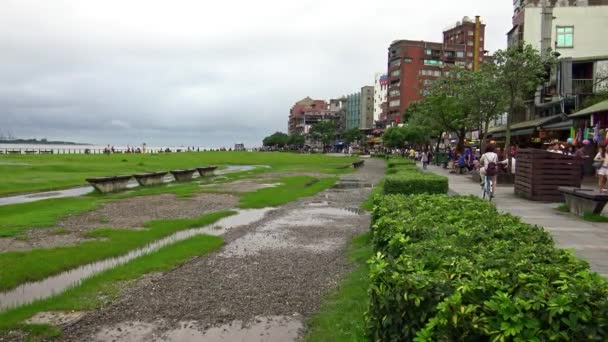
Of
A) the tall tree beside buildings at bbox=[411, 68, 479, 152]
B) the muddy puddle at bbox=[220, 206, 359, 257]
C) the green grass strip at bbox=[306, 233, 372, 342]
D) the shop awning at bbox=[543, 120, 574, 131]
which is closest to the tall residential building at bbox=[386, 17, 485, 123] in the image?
the tall tree beside buildings at bbox=[411, 68, 479, 152]

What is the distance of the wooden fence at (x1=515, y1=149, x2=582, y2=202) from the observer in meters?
18.0

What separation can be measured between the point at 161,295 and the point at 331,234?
7070 millimetres

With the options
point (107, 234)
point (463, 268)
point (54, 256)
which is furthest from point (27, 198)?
point (463, 268)

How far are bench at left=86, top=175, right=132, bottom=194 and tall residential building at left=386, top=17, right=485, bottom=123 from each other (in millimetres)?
116686

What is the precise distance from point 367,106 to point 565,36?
137200 mm

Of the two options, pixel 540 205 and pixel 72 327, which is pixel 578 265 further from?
pixel 540 205

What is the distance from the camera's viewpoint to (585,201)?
1416 cm

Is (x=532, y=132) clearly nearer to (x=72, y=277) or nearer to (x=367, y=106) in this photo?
(x=72, y=277)

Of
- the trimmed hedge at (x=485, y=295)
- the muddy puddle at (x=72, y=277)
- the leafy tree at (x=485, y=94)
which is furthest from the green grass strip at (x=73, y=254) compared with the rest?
the leafy tree at (x=485, y=94)

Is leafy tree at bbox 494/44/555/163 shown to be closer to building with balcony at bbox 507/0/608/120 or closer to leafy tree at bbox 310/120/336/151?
building with balcony at bbox 507/0/608/120

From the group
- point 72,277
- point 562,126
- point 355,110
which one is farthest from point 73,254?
point 355,110

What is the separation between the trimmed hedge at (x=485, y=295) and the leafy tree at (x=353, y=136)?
519 ft

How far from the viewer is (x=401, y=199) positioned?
1009cm

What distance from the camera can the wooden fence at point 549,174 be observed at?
18047 millimetres
